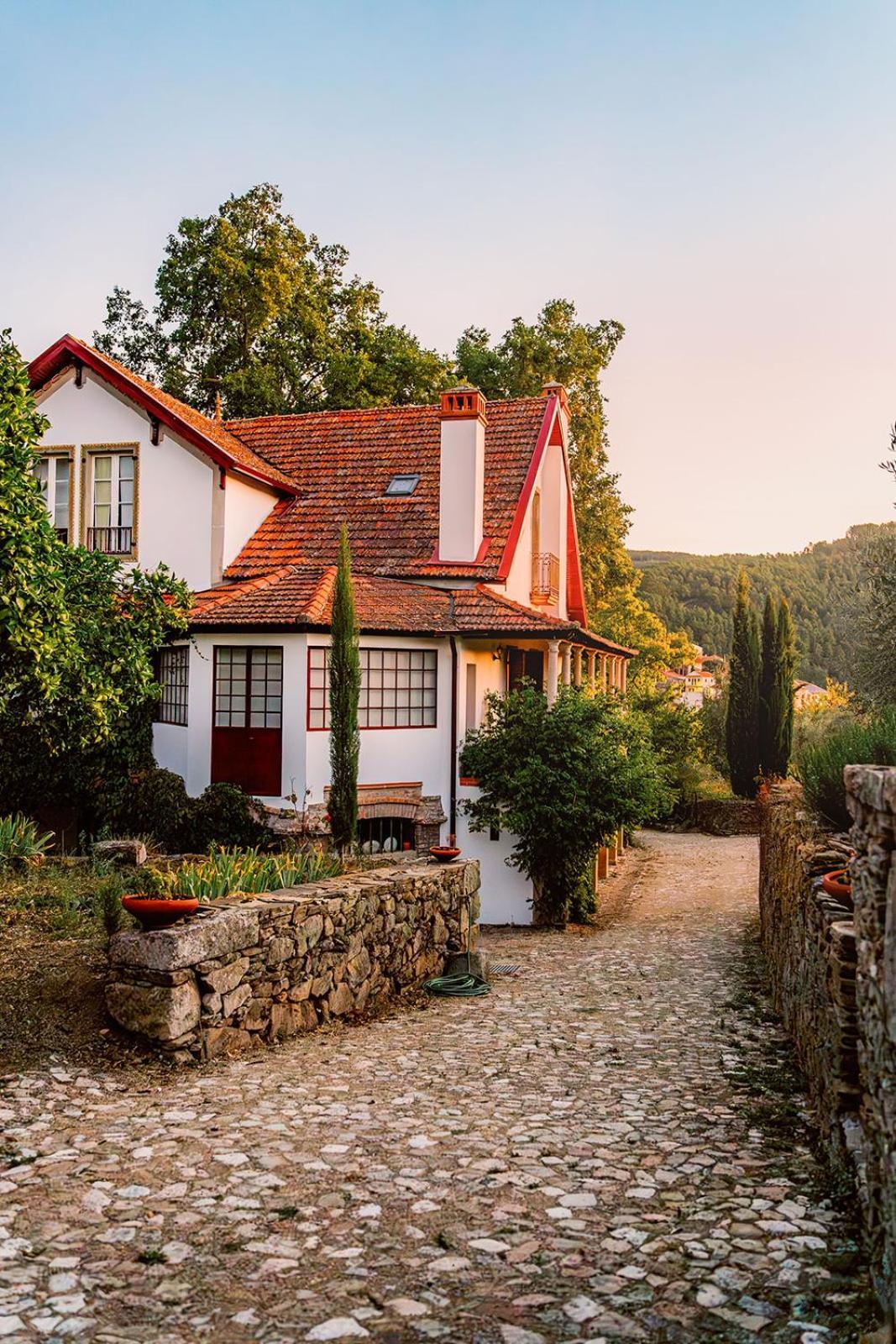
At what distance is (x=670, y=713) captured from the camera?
3095 centimetres

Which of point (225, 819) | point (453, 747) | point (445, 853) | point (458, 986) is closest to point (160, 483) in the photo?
point (225, 819)

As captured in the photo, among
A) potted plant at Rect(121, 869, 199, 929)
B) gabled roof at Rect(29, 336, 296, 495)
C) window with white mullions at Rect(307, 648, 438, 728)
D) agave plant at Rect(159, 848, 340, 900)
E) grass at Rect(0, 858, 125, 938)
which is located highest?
gabled roof at Rect(29, 336, 296, 495)

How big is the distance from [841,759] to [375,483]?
1437 cm

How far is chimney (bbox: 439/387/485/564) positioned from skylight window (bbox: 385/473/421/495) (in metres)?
1.26

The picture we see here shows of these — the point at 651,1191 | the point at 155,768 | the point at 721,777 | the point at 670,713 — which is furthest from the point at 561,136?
the point at 721,777

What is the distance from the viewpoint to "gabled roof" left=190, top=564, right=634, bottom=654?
56.4ft

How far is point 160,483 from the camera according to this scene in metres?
19.9

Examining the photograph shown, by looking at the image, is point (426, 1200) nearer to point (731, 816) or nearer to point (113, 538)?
point (113, 538)

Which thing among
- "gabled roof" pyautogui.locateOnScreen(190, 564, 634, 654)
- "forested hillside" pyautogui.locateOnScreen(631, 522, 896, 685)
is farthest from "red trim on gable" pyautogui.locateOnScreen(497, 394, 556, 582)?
"forested hillside" pyautogui.locateOnScreen(631, 522, 896, 685)

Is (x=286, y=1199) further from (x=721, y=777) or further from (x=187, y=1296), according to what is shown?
(x=721, y=777)

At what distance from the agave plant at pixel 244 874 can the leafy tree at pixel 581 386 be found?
2371cm

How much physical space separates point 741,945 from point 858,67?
37.7 feet

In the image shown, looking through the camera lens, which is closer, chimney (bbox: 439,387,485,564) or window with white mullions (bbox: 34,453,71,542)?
chimney (bbox: 439,387,485,564)

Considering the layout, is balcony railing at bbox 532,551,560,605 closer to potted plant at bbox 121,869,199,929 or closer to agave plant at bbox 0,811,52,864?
agave plant at bbox 0,811,52,864
